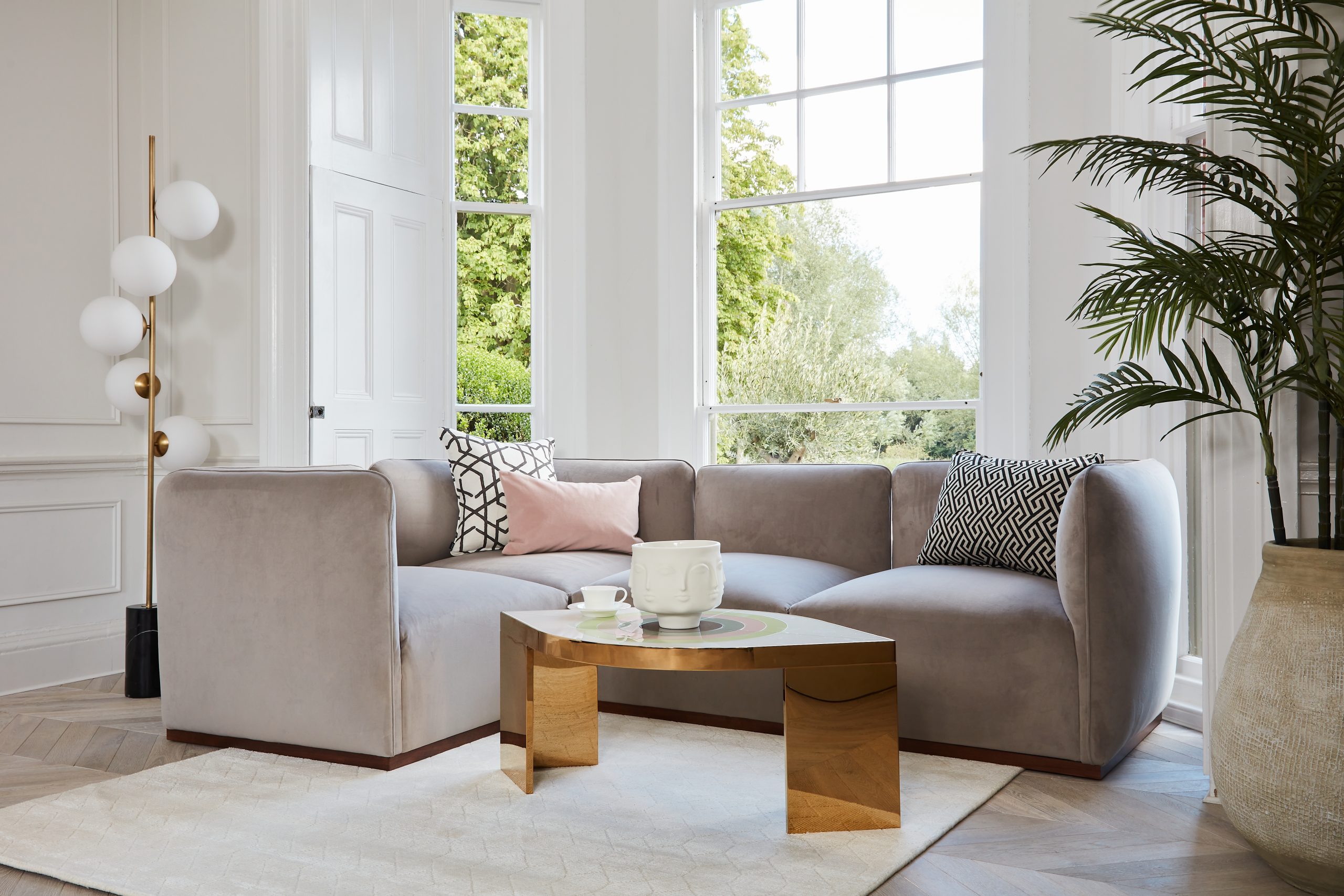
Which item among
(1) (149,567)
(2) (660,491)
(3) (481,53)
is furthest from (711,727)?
(3) (481,53)

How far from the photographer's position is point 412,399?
4.57m

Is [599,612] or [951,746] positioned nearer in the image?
[599,612]

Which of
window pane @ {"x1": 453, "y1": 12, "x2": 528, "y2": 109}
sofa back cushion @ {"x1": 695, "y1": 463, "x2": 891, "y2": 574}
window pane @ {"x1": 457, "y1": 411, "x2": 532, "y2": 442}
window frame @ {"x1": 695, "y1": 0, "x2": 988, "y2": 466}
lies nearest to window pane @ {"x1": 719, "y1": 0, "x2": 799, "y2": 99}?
window frame @ {"x1": 695, "y1": 0, "x2": 988, "y2": 466}

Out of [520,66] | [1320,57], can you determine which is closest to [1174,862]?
[1320,57]

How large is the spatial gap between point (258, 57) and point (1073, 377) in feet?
10.9

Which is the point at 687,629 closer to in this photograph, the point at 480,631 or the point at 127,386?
the point at 480,631

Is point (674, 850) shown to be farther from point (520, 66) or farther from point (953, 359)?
point (520, 66)

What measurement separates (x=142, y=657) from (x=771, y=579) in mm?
2057

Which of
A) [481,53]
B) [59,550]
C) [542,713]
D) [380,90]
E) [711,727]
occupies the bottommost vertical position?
[711,727]

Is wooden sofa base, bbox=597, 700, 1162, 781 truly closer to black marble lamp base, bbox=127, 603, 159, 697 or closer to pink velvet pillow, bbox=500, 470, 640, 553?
pink velvet pillow, bbox=500, 470, 640, 553

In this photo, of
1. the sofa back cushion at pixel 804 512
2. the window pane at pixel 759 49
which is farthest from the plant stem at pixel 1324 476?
the window pane at pixel 759 49

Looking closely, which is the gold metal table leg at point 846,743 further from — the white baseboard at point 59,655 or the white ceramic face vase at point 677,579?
the white baseboard at point 59,655

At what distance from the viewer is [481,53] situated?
493cm

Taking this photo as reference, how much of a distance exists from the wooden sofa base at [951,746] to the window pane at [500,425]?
85.6 inches
